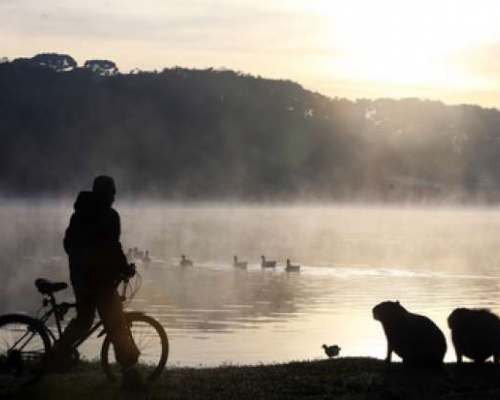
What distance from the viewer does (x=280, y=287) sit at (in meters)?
52.7

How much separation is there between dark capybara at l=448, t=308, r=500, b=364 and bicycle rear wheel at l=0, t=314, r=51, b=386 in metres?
6.74

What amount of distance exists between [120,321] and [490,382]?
5.39 meters

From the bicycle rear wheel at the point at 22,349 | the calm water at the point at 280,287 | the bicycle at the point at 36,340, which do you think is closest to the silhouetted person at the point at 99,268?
the bicycle at the point at 36,340

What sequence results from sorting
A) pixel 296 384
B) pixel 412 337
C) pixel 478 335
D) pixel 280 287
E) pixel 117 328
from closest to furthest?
pixel 117 328 → pixel 296 384 → pixel 412 337 → pixel 478 335 → pixel 280 287

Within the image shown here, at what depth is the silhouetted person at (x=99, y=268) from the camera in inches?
549

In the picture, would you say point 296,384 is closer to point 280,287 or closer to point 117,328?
point 117,328

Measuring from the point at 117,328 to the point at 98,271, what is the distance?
2.69ft

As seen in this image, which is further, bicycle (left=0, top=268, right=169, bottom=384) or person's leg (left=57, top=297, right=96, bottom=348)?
person's leg (left=57, top=297, right=96, bottom=348)

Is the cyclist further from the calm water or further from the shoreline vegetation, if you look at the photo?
the calm water

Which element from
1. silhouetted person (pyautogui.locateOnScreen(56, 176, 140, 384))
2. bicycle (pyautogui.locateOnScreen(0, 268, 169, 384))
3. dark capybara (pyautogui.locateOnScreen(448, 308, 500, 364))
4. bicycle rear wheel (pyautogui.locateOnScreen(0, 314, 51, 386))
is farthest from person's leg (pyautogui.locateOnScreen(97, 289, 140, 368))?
dark capybara (pyautogui.locateOnScreen(448, 308, 500, 364))

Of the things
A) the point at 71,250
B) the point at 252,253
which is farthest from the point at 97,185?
the point at 252,253

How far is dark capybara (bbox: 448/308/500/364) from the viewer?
652 inches

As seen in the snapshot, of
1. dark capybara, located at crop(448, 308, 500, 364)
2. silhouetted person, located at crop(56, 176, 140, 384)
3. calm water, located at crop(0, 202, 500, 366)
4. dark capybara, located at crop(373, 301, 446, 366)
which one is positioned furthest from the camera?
calm water, located at crop(0, 202, 500, 366)

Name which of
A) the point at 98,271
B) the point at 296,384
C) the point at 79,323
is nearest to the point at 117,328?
the point at 79,323
